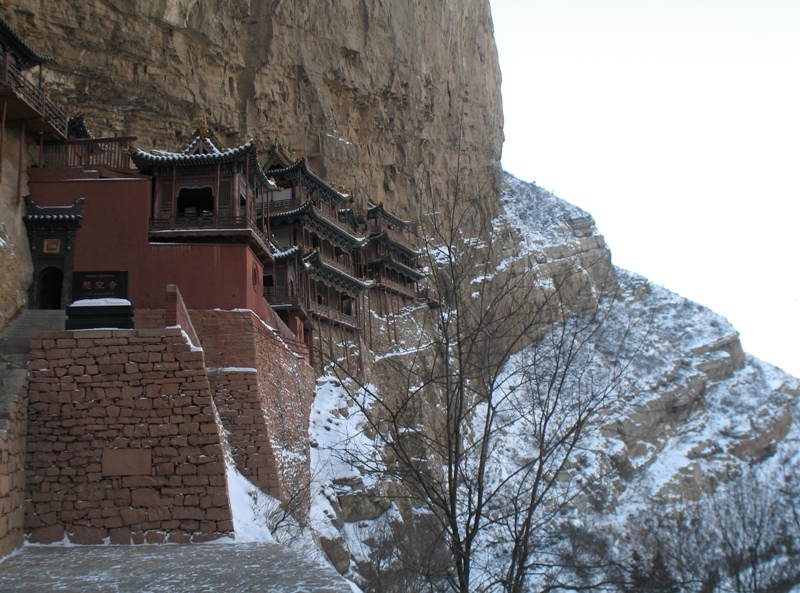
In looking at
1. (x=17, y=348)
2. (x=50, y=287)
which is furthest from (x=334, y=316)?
(x=17, y=348)

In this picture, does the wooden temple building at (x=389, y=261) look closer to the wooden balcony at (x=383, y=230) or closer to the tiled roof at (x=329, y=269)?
the wooden balcony at (x=383, y=230)

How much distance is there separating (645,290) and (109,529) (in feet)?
227

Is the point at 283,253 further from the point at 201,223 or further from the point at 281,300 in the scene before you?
the point at 201,223

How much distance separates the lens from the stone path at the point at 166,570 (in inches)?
297

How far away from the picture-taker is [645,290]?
239ft

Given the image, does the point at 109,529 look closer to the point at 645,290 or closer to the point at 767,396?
the point at 767,396

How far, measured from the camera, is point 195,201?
22.1 metres

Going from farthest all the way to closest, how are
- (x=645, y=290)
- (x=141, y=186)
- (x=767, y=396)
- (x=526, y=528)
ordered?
(x=645, y=290), (x=767, y=396), (x=141, y=186), (x=526, y=528)

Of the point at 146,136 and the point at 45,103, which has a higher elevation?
the point at 146,136

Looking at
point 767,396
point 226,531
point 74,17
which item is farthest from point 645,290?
point 226,531

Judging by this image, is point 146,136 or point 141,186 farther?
point 146,136

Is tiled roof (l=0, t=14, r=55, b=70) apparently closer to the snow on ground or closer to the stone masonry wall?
the stone masonry wall

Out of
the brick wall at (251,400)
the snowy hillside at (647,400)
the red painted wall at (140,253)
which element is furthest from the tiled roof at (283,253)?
the red painted wall at (140,253)

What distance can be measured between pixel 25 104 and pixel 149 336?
399 inches
